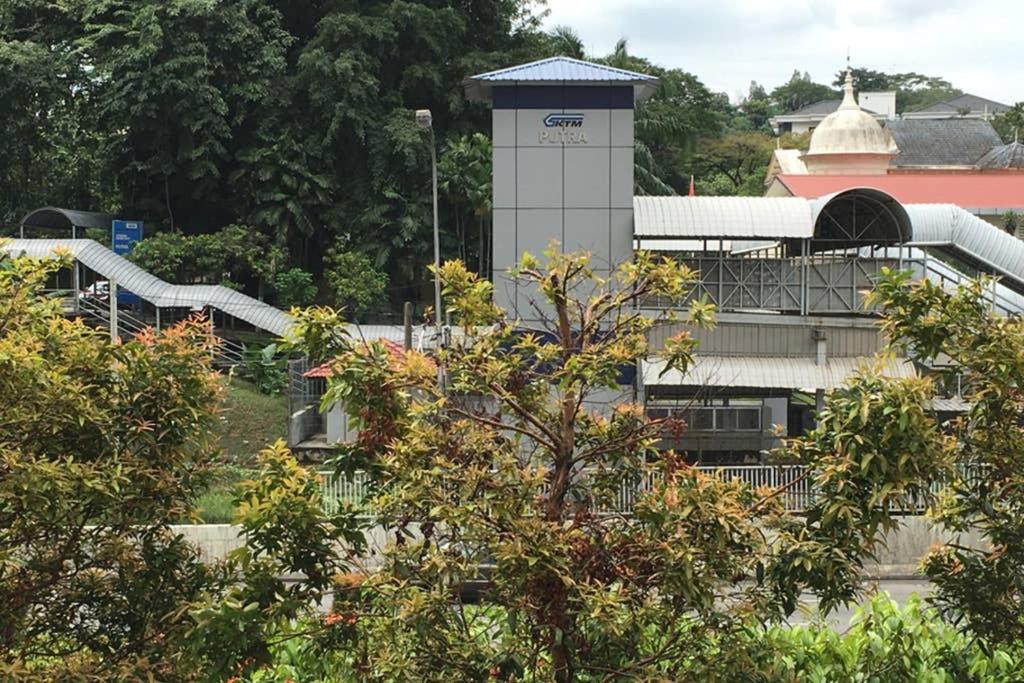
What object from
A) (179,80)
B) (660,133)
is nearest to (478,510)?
(179,80)

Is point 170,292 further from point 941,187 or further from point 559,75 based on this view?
point 941,187

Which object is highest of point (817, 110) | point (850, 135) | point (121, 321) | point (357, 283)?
point (817, 110)

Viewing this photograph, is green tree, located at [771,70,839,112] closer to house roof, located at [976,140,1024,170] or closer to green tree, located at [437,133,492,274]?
house roof, located at [976,140,1024,170]

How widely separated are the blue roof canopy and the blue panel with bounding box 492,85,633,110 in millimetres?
145

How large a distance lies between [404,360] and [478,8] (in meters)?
39.7

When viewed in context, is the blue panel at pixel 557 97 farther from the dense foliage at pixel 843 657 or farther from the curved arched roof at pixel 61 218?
the curved arched roof at pixel 61 218

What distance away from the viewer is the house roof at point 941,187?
140 feet

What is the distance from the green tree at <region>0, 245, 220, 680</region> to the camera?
28.7 feet

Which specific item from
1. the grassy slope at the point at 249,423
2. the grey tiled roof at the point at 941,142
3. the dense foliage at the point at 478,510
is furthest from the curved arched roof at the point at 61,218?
the grey tiled roof at the point at 941,142

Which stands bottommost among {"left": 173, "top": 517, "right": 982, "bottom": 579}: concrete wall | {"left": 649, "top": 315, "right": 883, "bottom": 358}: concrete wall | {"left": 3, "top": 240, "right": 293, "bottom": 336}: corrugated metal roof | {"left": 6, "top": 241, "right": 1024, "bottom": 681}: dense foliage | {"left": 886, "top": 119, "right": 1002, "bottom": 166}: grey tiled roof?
{"left": 173, "top": 517, "right": 982, "bottom": 579}: concrete wall

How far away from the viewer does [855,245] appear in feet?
91.4

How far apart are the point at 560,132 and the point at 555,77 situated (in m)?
1.14

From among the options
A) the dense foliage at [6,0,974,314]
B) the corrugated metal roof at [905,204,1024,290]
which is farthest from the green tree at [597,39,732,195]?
the corrugated metal roof at [905,204,1024,290]

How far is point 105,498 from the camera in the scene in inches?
344
